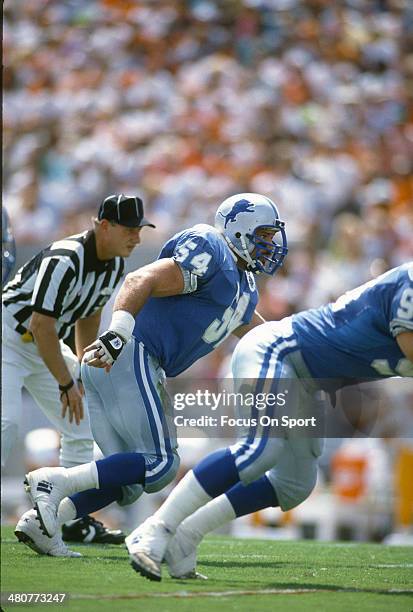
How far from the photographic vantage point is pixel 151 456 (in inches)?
139

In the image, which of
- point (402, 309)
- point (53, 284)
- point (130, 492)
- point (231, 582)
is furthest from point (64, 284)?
point (402, 309)

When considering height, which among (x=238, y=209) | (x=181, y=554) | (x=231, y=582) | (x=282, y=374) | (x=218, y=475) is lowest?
(x=231, y=582)

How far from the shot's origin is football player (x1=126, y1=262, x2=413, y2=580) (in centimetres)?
308

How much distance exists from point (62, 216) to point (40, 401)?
4640 millimetres

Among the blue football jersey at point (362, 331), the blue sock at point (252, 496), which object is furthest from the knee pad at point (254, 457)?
the blue football jersey at point (362, 331)

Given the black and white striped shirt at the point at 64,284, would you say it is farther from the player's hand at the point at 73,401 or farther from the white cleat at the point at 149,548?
the white cleat at the point at 149,548

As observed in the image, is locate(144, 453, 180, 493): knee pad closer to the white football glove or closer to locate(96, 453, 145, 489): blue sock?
locate(96, 453, 145, 489): blue sock

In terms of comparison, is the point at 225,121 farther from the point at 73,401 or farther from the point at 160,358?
the point at 160,358

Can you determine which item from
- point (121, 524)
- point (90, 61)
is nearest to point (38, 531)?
point (121, 524)

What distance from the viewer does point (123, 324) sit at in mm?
3193

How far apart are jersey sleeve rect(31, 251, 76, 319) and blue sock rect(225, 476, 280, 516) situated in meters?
1.00

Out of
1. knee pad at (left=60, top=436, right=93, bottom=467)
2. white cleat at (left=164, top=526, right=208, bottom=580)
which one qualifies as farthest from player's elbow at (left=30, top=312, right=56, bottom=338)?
white cleat at (left=164, top=526, right=208, bottom=580)

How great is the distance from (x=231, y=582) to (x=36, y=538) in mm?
731

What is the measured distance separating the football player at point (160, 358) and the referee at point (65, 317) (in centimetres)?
34
